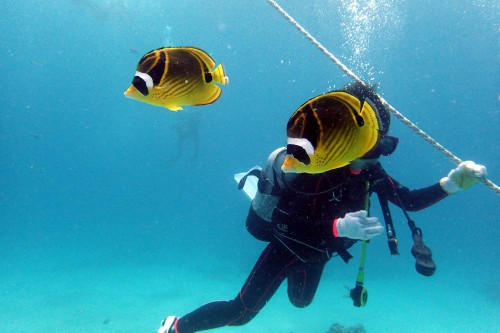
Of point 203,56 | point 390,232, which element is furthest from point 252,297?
point 203,56

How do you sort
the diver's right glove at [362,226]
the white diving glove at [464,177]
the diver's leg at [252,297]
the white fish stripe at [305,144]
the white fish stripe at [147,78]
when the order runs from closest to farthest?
the white fish stripe at [305,144], the white fish stripe at [147,78], the diver's right glove at [362,226], the white diving glove at [464,177], the diver's leg at [252,297]

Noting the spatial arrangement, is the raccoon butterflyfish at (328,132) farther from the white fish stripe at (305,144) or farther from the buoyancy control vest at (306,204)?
the buoyancy control vest at (306,204)

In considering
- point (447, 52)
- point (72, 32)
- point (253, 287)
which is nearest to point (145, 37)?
point (72, 32)

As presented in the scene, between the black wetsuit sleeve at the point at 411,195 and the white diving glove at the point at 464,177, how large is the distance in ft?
0.40

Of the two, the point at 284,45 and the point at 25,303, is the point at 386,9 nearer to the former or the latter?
the point at 284,45

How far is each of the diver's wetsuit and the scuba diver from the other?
0.03 feet

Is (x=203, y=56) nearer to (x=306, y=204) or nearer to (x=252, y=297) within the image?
(x=306, y=204)

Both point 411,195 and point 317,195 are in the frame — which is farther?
point 411,195

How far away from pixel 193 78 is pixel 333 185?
2310 millimetres

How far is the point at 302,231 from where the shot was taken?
3.44 m

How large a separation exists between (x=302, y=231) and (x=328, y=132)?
8.69ft

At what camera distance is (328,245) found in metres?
3.65

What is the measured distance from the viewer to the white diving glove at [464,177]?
3.23 meters

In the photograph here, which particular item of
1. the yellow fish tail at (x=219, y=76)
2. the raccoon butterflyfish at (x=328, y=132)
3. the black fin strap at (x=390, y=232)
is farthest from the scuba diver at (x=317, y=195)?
the yellow fish tail at (x=219, y=76)
